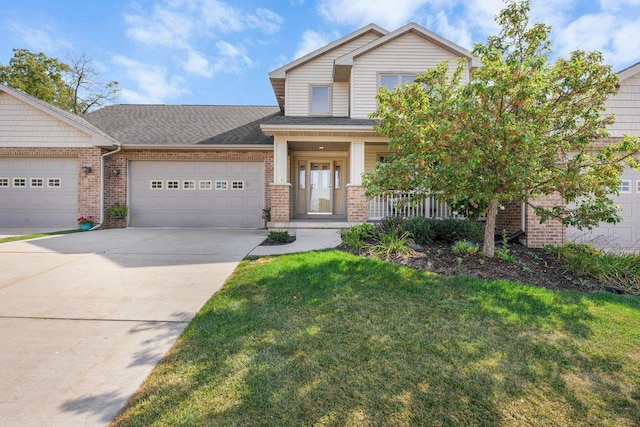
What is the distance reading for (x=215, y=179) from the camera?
37.0ft

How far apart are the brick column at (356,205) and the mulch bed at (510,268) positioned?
3.58m

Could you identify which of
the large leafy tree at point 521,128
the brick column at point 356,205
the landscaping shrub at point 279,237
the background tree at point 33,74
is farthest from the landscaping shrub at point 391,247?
the background tree at point 33,74

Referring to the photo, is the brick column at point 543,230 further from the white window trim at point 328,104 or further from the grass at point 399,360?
the white window trim at point 328,104

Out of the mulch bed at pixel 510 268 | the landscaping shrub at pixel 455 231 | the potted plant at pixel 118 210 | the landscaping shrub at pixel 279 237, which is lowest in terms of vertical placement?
the mulch bed at pixel 510 268

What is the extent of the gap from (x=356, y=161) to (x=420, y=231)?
3.65 m

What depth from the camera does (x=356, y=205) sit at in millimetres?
9367

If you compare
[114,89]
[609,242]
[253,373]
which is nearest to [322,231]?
[253,373]

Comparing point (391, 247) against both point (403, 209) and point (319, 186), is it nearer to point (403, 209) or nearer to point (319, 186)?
point (403, 209)

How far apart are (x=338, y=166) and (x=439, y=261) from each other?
7.40 m

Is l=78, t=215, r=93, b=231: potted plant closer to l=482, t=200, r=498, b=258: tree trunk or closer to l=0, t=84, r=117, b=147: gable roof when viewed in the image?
l=0, t=84, r=117, b=147: gable roof

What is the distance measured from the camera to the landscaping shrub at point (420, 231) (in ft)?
21.7

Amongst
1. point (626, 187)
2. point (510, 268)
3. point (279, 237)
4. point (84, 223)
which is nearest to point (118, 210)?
point (84, 223)

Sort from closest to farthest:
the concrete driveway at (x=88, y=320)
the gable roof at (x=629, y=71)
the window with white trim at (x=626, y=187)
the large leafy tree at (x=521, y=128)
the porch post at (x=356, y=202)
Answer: the concrete driveway at (x=88, y=320), the large leafy tree at (x=521, y=128), the gable roof at (x=629, y=71), the window with white trim at (x=626, y=187), the porch post at (x=356, y=202)

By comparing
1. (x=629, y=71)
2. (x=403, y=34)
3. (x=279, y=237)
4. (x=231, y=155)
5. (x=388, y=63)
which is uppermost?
(x=403, y=34)
